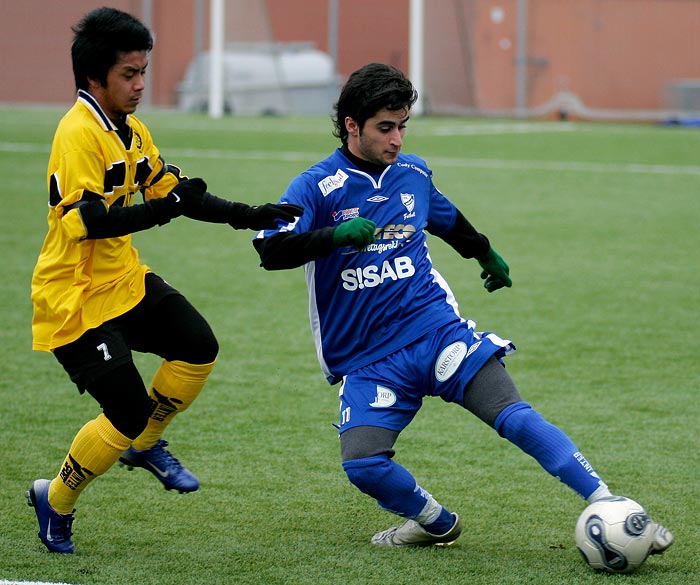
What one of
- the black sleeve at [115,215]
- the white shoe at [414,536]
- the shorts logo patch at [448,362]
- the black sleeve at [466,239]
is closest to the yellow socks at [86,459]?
the black sleeve at [115,215]

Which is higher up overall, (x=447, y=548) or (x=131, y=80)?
(x=131, y=80)

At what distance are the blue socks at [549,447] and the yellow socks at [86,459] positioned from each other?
1.34 m

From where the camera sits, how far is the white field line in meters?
17.0

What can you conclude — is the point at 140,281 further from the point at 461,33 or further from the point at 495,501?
the point at 461,33

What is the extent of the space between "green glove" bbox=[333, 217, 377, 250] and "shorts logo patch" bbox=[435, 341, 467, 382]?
555mm

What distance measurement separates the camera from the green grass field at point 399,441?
4148 mm

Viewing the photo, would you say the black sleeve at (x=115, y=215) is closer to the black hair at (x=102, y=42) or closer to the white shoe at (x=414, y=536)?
the black hair at (x=102, y=42)

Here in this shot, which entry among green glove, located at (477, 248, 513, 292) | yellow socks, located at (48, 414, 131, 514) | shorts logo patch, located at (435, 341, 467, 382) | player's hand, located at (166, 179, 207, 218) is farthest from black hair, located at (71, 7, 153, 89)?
green glove, located at (477, 248, 513, 292)

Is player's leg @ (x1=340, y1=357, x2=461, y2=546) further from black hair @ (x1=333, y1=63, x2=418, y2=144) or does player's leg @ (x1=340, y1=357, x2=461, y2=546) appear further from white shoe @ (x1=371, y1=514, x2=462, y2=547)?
black hair @ (x1=333, y1=63, x2=418, y2=144)

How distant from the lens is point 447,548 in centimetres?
430

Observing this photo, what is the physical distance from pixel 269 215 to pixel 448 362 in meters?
0.82

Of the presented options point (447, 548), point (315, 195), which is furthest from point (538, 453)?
point (315, 195)

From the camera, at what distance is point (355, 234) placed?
385 cm

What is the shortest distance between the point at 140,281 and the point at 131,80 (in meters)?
0.75
